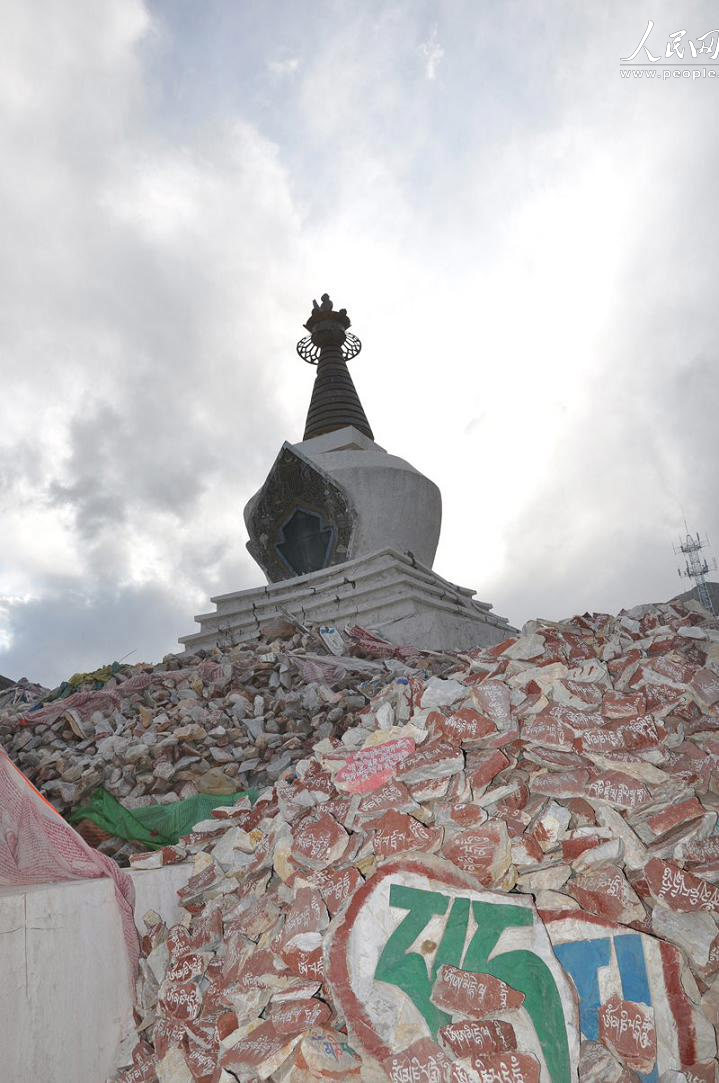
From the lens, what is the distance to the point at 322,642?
31.8ft

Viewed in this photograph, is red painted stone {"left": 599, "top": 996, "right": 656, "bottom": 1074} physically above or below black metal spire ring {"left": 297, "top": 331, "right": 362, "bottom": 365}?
below

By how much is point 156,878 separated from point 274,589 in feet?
33.6

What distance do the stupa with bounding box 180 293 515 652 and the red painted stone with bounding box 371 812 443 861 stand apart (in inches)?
333

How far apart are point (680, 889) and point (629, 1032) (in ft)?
1.89

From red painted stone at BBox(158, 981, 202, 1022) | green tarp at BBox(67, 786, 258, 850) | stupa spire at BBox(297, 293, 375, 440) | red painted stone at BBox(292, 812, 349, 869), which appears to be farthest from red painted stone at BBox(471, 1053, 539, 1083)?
stupa spire at BBox(297, 293, 375, 440)

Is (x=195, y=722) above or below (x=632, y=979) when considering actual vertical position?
above

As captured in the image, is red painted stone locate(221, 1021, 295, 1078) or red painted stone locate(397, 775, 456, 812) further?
red painted stone locate(397, 775, 456, 812)

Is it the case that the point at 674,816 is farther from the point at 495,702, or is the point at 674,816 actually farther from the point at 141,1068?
the point at 141,1068

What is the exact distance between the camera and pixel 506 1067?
2.50 meters

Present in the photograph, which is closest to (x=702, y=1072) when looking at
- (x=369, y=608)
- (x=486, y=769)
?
(x=486, y=769)

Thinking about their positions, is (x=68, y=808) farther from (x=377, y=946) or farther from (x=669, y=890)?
(x=669, y=890)

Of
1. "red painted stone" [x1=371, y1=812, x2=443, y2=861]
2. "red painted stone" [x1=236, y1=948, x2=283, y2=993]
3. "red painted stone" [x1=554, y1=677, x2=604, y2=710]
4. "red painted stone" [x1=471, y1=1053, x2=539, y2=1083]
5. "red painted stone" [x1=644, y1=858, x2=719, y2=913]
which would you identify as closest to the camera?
"red painted stone" [x1=471, y1=1053, x2=539, y2=1083]

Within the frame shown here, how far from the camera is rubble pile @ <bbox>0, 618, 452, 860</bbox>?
20.3 ft

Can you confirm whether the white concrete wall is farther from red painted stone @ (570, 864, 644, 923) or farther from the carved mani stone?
the carved mani stone
